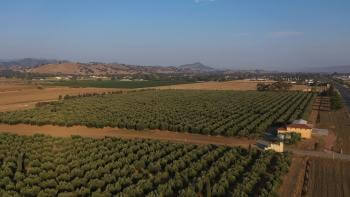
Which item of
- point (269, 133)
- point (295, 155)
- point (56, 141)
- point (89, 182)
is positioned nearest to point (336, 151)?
point (295, 155)

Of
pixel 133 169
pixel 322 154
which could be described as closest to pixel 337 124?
pixel 322 154

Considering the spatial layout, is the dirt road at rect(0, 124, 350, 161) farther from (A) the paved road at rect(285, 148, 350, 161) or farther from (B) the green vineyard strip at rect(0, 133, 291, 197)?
(B) the green vineyard strip at rect(0, 133, 291, 197)

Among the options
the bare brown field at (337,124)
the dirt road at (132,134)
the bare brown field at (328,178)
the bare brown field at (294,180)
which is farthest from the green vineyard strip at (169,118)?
the bare brown field at (328,178)

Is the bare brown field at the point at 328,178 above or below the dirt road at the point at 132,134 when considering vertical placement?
below

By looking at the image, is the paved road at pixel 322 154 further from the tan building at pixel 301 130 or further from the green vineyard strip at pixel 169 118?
the green vineyard strip at pixel 169 118

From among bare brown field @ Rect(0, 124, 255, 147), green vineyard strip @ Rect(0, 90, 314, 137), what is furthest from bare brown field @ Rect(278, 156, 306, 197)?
green vineyard strip @ Rect(0, 90, 314, 137)

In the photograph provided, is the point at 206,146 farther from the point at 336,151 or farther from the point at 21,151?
the point at 21,151

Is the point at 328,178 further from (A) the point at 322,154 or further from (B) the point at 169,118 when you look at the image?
(B) the point at 169,118
